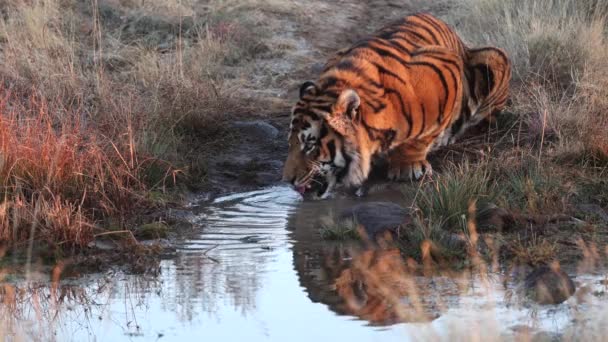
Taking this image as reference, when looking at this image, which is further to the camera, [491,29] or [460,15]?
[460,15]

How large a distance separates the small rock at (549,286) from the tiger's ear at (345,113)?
2.13 m

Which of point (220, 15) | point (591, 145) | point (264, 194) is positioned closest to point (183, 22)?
point (220, 15)

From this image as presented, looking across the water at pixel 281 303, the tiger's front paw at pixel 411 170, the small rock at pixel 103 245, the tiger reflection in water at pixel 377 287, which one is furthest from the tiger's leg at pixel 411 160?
the small rock at pixel 103 245

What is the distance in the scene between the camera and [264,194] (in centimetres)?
789

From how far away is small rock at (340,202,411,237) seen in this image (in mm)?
6297

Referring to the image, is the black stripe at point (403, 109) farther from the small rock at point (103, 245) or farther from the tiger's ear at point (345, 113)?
the small rock at point (103, 245)

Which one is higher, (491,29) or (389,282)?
(491,29)

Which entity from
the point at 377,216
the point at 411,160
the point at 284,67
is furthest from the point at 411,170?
the point at 284,67

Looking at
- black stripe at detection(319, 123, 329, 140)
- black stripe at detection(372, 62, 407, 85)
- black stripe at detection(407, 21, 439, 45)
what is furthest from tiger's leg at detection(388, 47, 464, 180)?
black stripe at detection(319, 123, 329, 140)

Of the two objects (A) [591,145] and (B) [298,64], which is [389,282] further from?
(B) [298,64]

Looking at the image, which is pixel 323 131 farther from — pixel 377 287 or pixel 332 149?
pixel 377 287

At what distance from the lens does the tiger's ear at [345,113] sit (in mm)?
6785

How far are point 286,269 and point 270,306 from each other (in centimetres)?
76

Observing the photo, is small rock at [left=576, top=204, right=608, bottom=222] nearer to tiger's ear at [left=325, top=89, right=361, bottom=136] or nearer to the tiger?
the tiger
